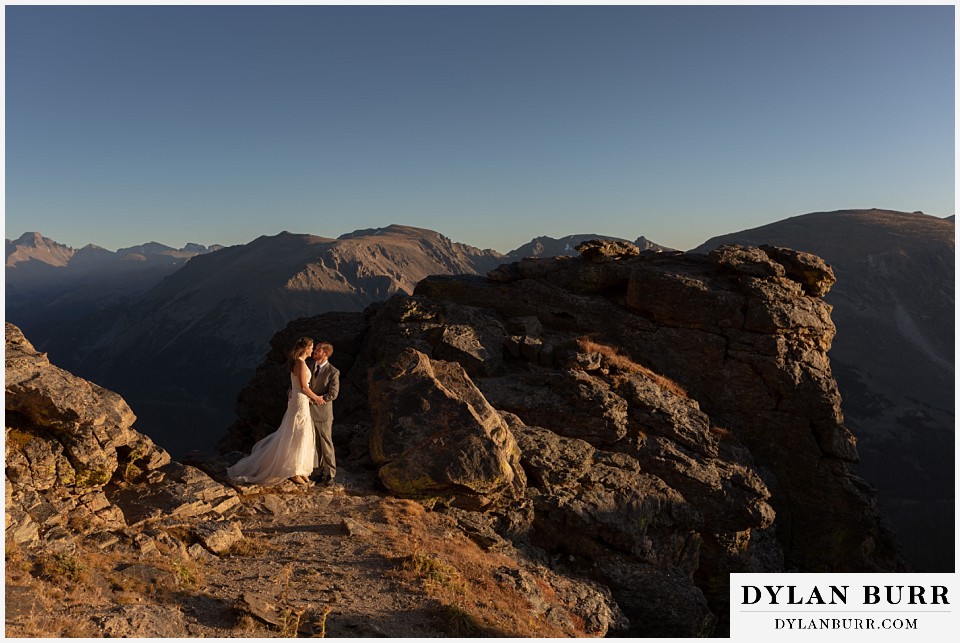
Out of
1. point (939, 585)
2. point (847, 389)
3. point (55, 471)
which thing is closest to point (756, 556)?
point (939, 585)

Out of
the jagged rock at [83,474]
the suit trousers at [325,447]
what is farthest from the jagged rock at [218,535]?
the suit trousers at [325,447]

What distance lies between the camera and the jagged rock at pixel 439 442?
16469mm

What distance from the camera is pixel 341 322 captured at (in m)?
33.2

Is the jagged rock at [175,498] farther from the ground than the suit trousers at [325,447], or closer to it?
closer to it

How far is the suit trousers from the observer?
16312mm

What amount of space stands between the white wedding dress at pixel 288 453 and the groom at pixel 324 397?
27 centimetres

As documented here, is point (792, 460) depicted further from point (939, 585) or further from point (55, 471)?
point (55, 471)

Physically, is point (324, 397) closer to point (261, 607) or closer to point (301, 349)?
point (301, 349)

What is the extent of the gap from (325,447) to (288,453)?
1.07 m

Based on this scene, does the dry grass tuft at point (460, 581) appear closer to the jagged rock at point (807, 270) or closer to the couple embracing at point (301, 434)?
the couple embracing at point (301, 434)

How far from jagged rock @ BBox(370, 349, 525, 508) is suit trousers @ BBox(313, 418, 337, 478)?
1.42 metres

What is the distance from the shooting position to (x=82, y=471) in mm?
13414

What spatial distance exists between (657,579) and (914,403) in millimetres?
203513

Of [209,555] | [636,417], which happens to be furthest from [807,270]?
[209,555]
